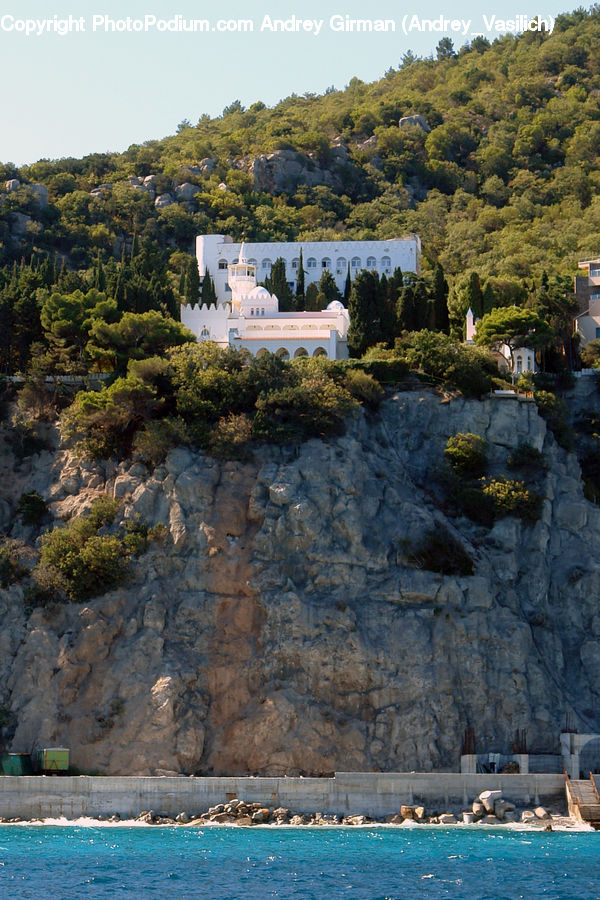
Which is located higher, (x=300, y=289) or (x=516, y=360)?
(x=300, y=289)

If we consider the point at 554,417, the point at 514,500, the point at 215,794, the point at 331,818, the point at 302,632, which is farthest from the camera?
the point at 554,417

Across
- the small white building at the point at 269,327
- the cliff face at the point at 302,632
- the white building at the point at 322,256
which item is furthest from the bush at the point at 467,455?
the white building at the point at 322,256

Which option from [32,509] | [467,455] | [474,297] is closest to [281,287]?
[474,297]

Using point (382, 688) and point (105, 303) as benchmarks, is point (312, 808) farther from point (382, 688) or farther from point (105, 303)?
point (105, 303)

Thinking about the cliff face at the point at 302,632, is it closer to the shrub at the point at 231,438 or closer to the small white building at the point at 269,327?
the shrub at the point at 231,438

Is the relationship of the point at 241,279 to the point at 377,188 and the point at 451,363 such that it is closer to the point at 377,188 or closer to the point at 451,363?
the point at 451,363

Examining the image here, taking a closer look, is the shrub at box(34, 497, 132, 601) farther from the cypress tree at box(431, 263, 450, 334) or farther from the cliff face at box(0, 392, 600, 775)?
the cypress tree at box(431, 263, 450, 334)
